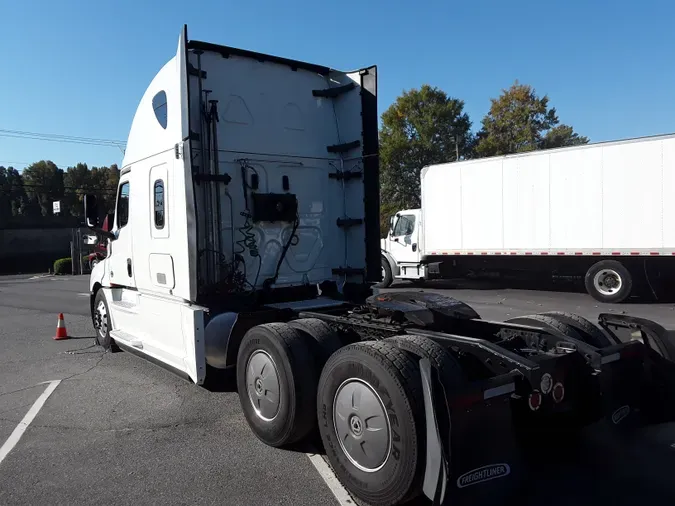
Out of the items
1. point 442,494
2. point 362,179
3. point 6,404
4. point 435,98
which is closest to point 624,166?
point 362,179

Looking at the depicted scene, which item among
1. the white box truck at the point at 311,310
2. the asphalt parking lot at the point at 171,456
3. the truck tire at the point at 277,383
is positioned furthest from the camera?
the truck tire at the point at 277,383

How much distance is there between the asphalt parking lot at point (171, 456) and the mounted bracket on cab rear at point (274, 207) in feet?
6.63

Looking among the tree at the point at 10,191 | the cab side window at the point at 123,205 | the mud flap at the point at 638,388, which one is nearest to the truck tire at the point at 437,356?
the mud flap at the point at 638,388

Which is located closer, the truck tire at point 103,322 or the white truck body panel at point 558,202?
the truck tire at point 103,322

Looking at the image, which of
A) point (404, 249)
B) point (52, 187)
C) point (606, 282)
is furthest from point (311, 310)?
point (52, 187)

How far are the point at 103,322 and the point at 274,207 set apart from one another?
3.80 m

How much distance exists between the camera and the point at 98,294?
8.44 m

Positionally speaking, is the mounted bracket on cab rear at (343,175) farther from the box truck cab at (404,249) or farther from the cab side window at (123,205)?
the box truck cab at (404,249)

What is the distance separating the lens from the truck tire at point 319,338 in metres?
4.44

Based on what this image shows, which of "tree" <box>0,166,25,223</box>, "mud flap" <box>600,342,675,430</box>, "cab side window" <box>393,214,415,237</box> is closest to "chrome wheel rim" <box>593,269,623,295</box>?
"cab side window" <box>393,214,415,237</box>

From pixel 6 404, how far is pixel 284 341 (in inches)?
147

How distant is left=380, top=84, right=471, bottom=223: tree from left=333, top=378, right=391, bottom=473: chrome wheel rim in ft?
104

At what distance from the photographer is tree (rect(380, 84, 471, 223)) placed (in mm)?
35469

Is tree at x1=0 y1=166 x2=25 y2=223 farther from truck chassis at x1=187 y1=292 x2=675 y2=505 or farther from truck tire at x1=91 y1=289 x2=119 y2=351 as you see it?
truck chassis at x1=187 y1=292 x2=675 y2=505
